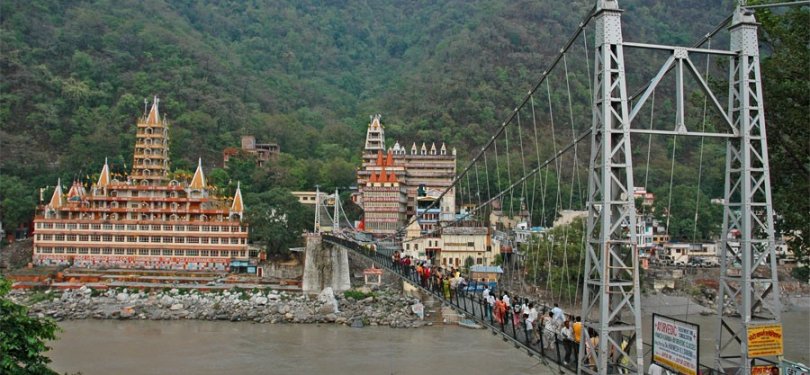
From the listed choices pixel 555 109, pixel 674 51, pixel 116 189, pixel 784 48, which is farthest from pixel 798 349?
pixel 555 109

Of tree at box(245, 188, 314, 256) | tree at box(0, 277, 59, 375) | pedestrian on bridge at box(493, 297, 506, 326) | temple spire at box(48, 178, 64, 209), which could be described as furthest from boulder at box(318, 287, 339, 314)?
tree at box(0, 277, 59, 375)

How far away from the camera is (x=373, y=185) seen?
39.8 meters

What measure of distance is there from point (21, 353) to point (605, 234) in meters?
6.32

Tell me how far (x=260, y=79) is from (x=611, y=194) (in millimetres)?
64147

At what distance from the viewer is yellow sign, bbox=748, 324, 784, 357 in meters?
7.80

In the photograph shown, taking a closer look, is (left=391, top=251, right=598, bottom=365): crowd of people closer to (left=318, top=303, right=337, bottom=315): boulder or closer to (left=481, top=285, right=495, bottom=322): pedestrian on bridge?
(left=481, top=285, right=495, bottom=322): pedestrian on bridge

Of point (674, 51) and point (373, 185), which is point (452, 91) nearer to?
point (373, 185)

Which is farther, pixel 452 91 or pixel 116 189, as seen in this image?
pixel 452 91

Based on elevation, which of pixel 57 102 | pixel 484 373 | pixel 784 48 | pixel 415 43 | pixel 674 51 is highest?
pixel 415 43

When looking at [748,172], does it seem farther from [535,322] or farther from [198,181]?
[198,181]

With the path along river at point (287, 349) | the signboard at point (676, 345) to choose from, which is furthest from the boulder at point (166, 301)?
the signboard at point (676, 345)

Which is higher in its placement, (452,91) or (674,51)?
(452,91)

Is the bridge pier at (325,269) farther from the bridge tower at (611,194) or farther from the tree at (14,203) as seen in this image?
the bridge tower at (611,194)

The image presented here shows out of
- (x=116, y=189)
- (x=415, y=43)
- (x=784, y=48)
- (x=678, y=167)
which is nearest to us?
(x=784, y=48)
